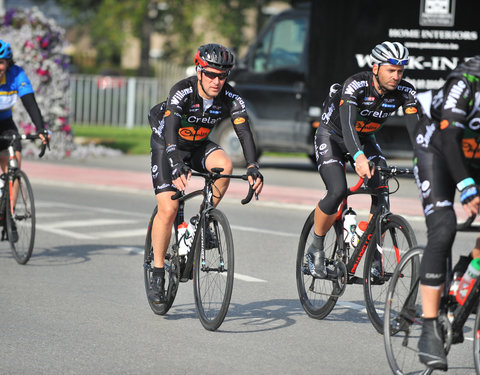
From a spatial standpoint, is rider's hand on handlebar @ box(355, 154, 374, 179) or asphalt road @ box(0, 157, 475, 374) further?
rider's hand on handlebar @ box(355, 154, 374, 179)

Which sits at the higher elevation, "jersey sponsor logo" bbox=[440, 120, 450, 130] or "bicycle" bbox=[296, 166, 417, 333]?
"jersey sponsor logo" bbox=[440, 120, 450, 130]

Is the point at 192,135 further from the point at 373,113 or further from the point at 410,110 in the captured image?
the point at 410,110

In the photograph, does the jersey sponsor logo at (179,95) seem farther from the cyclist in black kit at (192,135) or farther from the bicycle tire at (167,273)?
the bicycle tire at (167,273)

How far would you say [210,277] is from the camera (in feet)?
21.0

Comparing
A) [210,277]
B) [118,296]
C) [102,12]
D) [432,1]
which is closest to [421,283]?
[210,277]

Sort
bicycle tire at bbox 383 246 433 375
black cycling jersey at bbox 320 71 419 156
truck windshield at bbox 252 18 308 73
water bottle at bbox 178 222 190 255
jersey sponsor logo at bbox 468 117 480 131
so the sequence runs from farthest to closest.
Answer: truck windshield at bbox 252 18 308 73 → water bottle at bbox 178 222 190 255 → black cycling jersey at bbox 320 71 419 156 → bicycle tire at bbox 383 246 433 375 → jersey sponsor logo at bbox 468 117 480 131

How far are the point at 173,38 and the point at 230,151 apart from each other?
957 inches

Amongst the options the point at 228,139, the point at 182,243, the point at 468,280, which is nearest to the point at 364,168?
the point at 468,280

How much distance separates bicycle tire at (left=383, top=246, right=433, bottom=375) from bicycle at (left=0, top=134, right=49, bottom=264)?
14.9 feet

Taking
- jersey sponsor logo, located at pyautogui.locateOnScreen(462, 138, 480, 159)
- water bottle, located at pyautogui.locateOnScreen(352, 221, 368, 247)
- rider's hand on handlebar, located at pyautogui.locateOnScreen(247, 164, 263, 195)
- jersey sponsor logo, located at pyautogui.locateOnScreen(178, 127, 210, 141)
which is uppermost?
jersey sponsor logo, located at pyautogui.locateOnScreen(462, 138, 480, 159)

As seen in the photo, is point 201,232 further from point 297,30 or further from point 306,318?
point 297,30

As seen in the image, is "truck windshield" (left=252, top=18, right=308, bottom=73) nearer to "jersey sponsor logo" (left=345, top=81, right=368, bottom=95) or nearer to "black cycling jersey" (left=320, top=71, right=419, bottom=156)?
"black cycling jersey" (left=320, top=71, right=419, bottom=156)

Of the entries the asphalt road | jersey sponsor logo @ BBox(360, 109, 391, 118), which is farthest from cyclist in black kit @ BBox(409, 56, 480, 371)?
jersey sponsor logo @ BBox(360, 109, 391, 118)

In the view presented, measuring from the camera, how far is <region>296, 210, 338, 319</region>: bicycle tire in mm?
6809
